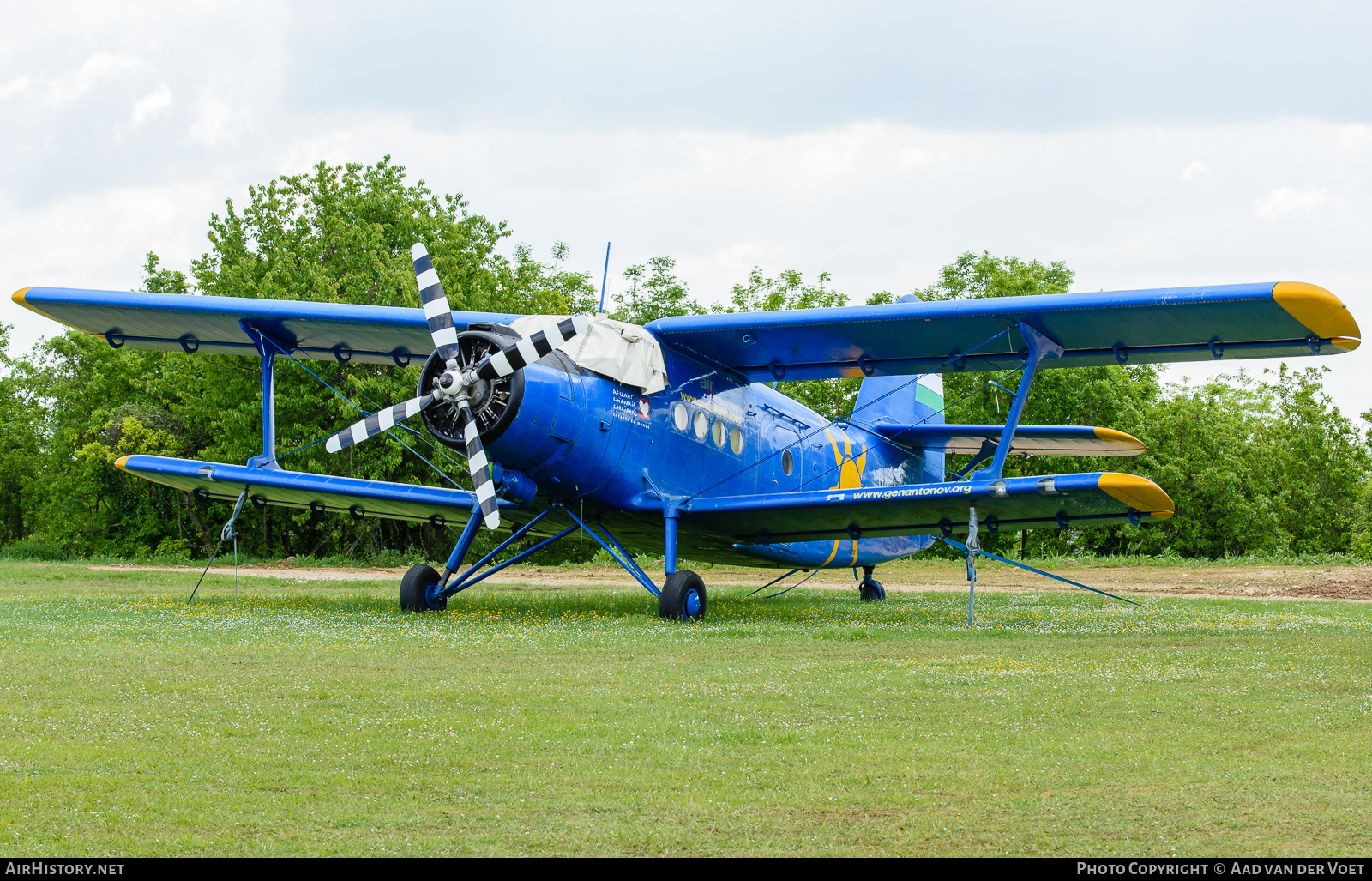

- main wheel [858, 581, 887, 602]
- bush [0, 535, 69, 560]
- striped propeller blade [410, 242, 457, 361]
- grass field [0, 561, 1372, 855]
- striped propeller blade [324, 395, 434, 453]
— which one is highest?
striped propeller blade [410, 242, 457, 361]

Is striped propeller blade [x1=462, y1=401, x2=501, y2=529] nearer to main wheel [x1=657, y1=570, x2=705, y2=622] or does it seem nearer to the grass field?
the grass field

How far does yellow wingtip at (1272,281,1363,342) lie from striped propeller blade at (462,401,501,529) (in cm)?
885

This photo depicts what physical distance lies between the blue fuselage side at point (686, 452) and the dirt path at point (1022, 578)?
19.6ft

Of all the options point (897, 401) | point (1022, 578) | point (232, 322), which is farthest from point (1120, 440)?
point (232, 322)

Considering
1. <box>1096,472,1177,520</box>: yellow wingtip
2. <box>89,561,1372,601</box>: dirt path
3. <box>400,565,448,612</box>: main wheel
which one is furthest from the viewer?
<box>89,561,1372,601</box>: dirt path

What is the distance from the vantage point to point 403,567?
35844 millimetres

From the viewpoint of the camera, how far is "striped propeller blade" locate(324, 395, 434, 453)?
527 inches

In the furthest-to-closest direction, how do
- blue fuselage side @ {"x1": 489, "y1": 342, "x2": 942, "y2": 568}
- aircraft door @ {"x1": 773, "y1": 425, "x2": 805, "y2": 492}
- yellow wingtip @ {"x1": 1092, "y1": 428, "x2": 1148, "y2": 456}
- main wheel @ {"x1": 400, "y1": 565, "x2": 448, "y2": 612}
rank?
aircraft door @ {"x1": 773, "y1": 425, "x2": 805, "y2": 492} → yellow wingtip @ {"x1": 1092, "y1": 428, "x2": 1148, "y2": 456} → main wheel @ {"x1": 400, "y1": 565, "x2": 448, "y2": 612} → blue fuselage side @ {"x1": 489, "y1": 342, "x2": 942, "y2": 568}

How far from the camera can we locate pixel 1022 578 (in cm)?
3078

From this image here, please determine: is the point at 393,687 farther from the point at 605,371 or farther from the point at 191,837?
the point at 605,371

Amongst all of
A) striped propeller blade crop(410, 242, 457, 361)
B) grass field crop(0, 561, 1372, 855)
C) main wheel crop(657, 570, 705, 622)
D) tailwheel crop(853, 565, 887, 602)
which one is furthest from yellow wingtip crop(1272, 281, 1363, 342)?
tailwheel crop(853, 565, 887, 602)

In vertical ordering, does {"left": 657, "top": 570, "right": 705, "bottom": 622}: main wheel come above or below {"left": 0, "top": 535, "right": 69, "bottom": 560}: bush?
above

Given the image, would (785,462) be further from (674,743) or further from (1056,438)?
(674,743)

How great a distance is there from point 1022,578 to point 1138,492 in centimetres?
1809
